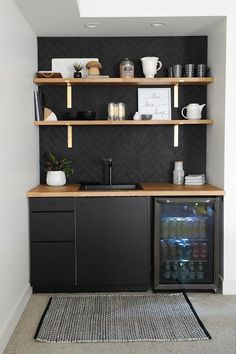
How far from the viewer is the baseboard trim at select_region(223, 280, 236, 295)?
3602 millimetres

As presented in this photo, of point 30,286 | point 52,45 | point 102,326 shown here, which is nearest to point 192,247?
point 102,326

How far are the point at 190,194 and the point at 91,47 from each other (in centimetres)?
166

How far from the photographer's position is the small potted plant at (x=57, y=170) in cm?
393

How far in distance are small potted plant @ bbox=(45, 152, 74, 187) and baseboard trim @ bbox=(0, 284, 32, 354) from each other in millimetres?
921

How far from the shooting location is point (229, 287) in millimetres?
3604

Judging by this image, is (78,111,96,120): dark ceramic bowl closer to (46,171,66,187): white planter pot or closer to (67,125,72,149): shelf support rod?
(67,125,72,149): shelf support rod

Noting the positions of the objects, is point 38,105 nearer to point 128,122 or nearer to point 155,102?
point 128,122

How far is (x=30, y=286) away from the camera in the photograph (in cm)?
360

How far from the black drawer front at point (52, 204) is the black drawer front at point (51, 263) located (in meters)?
0.29

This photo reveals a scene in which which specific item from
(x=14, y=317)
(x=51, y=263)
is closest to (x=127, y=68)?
(x=51, y=263)

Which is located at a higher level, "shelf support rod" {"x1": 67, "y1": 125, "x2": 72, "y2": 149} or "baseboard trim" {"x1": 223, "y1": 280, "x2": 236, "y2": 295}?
"shelf support rod" {"x1": 67, "y1": 125, "x2": 72, "y2": 149}

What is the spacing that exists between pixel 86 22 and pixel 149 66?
0.67 m

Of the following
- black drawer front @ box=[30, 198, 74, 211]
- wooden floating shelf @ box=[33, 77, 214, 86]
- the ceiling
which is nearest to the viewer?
the ceiling

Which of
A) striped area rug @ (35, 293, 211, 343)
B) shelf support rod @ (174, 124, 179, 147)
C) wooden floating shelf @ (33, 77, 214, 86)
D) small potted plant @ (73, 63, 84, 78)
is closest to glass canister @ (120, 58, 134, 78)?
wooden floating shelf @ (33, 77, 214, 86)
